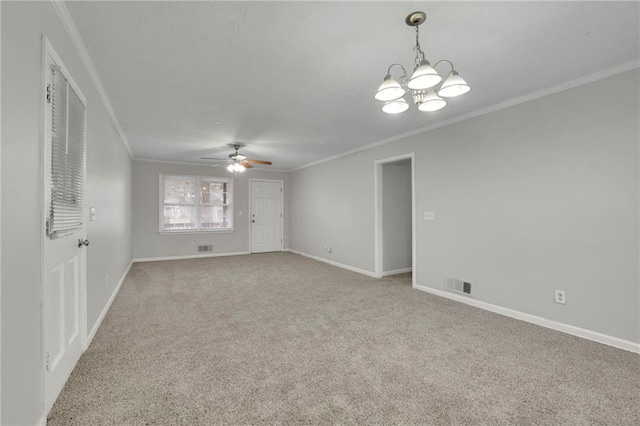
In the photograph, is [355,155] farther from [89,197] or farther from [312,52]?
[89,197]

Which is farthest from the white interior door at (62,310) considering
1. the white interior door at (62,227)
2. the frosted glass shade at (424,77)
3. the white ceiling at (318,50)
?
the frosted glass shade at (424,77)

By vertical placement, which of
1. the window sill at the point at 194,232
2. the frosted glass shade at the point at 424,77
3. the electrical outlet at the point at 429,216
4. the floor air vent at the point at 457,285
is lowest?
the floor air vent at the point at 457,285

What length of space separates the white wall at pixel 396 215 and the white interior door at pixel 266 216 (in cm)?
381

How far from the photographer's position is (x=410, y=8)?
1.80 metres

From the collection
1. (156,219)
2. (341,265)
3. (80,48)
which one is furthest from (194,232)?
(80,48)

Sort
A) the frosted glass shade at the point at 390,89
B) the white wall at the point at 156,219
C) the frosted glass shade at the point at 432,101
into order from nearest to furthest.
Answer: the frosted glass shade at the point at 390,89, the frosted glass shade at the point at 432,101, the white wall at the point at 156,219

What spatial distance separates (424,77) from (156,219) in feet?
22.8

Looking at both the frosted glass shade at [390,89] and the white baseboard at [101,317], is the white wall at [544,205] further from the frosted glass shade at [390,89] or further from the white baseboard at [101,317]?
the white baseboard at [101,317]

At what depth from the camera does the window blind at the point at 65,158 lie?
1735mm

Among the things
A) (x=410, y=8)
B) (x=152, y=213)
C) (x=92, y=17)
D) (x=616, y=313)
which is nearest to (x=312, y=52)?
(x=410, y=8)

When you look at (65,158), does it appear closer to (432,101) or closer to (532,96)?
(432,101)

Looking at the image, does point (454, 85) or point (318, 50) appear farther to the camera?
point (318, 50)

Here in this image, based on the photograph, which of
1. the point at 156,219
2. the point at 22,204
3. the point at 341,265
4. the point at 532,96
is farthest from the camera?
the point at 156,219

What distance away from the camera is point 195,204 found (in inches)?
293
